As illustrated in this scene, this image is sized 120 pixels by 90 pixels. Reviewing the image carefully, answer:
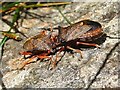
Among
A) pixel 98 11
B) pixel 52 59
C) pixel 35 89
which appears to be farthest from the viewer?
pixel 98 11

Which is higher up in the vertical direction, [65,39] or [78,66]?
[65,39]

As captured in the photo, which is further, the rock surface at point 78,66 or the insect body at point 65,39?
the insect body at point 65,39

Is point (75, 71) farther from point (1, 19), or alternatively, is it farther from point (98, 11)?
point (1, 19)

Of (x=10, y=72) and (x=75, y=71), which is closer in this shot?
(x=75, y=71)

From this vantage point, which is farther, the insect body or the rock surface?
the insect body

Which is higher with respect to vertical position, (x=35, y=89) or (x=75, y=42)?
(x=75, y=42)

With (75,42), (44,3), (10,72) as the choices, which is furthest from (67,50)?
(44,3)

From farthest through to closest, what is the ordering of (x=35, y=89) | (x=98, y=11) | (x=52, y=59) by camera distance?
(x=98, y=11) → (x=52, y=59) → (x=35, y=89)

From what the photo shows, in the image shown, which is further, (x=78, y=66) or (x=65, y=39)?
(x=65, y=39)
